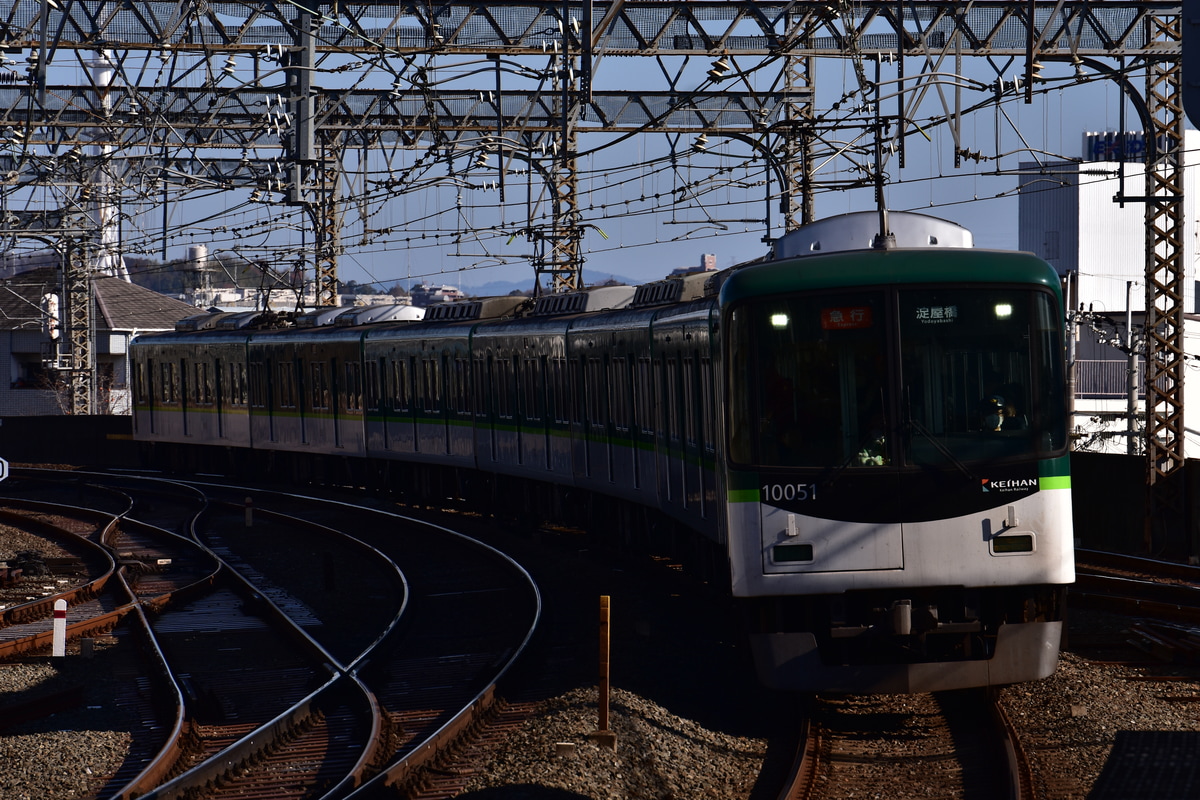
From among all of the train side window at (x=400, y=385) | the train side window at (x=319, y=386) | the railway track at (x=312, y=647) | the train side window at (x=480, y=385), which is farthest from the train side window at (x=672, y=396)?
the train side window at (x=319, y=386)

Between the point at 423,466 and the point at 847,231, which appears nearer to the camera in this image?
the point at 847,231

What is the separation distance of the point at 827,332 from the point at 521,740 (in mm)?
2988

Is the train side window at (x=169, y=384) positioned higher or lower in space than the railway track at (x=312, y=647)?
higher

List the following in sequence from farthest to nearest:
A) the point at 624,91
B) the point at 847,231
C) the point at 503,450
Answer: the point at 624,91
the point at 503,450
the point at 847,231

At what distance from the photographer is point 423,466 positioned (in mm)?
27078

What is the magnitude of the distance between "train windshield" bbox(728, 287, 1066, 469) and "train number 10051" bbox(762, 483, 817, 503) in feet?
0.42

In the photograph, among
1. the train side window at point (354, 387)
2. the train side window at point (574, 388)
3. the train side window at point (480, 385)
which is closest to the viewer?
the train side window at point (574, 388)

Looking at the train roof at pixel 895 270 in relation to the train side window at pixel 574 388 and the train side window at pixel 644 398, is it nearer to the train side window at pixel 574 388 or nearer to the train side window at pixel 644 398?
the train side window at pixel 644 398

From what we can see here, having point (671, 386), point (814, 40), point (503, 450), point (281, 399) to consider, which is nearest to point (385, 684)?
point (671, 386)

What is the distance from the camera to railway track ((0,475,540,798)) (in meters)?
9.28

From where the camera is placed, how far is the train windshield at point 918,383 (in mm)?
9398

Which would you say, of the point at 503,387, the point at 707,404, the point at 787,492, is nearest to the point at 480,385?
the point at 503,387

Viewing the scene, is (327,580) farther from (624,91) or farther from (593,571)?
(624,91)

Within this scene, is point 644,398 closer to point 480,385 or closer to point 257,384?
point 480,385
